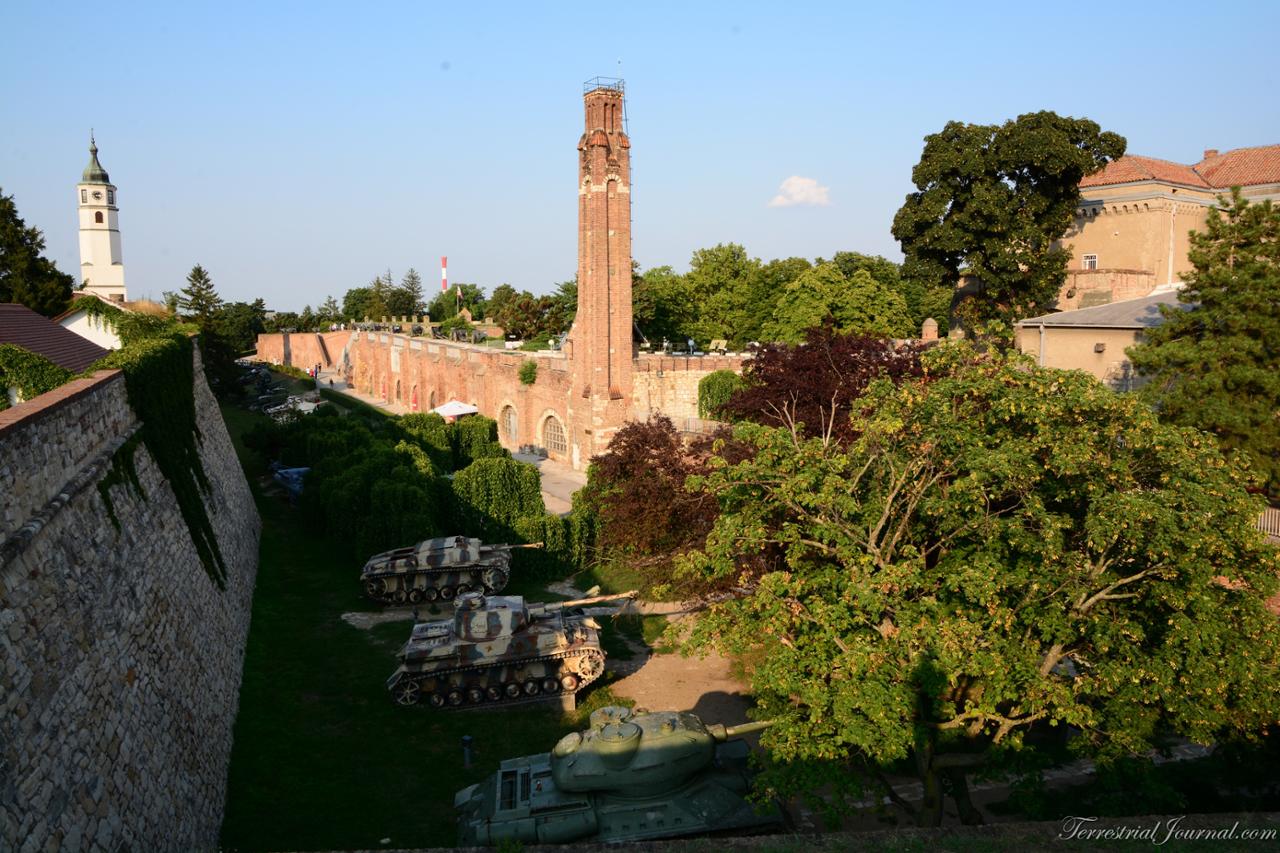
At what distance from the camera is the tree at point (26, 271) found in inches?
1176

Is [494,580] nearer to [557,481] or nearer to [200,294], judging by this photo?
[557,481]

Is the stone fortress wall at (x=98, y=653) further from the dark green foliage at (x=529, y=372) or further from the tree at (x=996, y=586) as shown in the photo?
the dark green foliage at (x=529, y=372)

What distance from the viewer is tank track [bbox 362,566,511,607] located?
19891mm

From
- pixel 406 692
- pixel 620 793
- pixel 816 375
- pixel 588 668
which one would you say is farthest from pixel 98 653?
pixel 816 375

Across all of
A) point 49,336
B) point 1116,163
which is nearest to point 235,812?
point 49,336

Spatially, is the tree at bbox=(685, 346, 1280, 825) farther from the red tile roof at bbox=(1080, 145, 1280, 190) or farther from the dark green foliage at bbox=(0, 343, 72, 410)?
the red tile roof at bbox=(1080, 145, 1280, 190)

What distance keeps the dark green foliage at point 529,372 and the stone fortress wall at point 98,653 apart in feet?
82.0

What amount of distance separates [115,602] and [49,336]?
12606 mm

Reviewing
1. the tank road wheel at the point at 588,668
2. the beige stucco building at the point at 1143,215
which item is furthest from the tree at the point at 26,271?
the beige stucco building at the point at 1143,215

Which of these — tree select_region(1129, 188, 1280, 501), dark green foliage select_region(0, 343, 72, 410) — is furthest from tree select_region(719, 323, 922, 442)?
dark green foliage select_region(0, 343, 72, 410)

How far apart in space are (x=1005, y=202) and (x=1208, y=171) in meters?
14.3

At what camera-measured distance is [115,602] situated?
31.1 feet

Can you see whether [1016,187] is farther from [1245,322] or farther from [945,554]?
[945,554]

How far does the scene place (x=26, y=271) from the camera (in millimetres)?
30328
